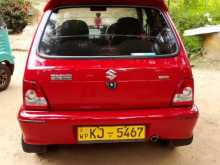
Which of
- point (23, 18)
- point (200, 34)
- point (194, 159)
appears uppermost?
point (194, 159)

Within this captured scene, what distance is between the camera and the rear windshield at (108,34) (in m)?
4.35

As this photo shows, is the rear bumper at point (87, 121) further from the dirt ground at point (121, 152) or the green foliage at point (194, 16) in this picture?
the green foliage at point (194, 16)

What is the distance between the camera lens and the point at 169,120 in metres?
4.11

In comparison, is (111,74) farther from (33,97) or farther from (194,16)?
(194,16)

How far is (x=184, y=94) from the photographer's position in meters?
4.23

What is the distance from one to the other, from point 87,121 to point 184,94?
879mm

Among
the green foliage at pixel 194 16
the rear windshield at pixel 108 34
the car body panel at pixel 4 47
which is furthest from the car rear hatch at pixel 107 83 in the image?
the green foliage at pixel 194 16

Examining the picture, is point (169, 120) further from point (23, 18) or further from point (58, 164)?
point (23, 18)

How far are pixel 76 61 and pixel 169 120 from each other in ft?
3.06

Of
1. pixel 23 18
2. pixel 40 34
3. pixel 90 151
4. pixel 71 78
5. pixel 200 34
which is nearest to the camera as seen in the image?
pixel 71 78

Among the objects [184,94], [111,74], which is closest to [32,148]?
[111,74]

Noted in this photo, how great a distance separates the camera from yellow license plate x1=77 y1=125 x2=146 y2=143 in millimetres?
4094

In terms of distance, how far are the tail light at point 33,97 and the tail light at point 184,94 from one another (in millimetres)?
1122

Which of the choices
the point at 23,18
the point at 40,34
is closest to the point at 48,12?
the point at 40,34
